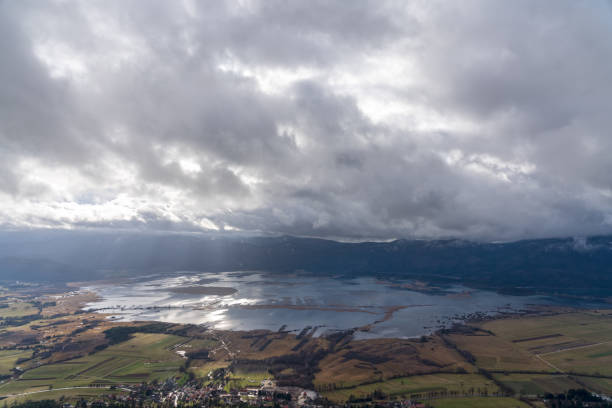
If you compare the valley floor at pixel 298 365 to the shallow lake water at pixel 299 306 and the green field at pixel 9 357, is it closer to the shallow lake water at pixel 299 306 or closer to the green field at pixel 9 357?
the green field at pixel 9 357

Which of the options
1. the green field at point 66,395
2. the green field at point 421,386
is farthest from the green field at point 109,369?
the green field at point 421,386

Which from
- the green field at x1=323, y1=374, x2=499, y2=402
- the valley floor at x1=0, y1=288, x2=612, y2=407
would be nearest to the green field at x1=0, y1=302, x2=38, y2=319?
the valley floor at x1=0, y1=288, x2=612, y2=407

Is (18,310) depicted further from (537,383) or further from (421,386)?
(537,383)

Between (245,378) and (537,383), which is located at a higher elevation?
(537,383)

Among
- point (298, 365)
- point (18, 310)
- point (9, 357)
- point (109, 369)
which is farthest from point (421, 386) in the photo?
point (18, 310)

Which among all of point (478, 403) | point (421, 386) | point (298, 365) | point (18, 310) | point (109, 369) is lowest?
point (18, 310)
